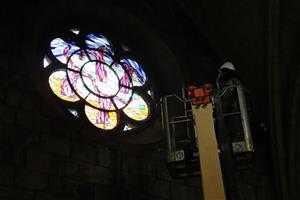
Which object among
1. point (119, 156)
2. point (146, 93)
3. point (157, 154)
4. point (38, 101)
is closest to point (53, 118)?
point (38, 101)

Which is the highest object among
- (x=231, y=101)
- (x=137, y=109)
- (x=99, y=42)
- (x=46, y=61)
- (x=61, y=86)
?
(x=99, y=42)

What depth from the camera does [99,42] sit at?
7152 mm

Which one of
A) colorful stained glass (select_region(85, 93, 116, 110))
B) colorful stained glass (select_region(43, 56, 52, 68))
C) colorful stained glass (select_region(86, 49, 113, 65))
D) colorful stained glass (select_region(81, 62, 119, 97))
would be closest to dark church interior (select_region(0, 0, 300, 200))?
colorful stained glass (select_region(43, 56, 52, 68))

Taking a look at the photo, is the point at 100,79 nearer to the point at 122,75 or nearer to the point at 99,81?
the point at 99,81

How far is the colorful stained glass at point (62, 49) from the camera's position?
6.39m

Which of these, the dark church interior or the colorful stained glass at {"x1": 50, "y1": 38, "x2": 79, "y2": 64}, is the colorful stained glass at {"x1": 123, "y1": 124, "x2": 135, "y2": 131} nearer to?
the dark church interior

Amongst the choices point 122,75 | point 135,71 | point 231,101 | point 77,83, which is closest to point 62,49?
point 77,83

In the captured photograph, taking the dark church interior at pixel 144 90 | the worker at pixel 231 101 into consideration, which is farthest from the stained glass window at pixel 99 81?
the worker at pixel 231 101

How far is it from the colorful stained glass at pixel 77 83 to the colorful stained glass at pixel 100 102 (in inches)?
3.0

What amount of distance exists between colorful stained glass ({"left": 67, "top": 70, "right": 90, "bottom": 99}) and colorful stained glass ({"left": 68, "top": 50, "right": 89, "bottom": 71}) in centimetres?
8

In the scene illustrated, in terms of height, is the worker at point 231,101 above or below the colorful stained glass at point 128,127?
below

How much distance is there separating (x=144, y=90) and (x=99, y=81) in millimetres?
761

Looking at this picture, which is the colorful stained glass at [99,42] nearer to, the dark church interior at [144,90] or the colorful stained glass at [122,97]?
the dark church interior at [144,90]

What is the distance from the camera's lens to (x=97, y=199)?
538 centimetres
